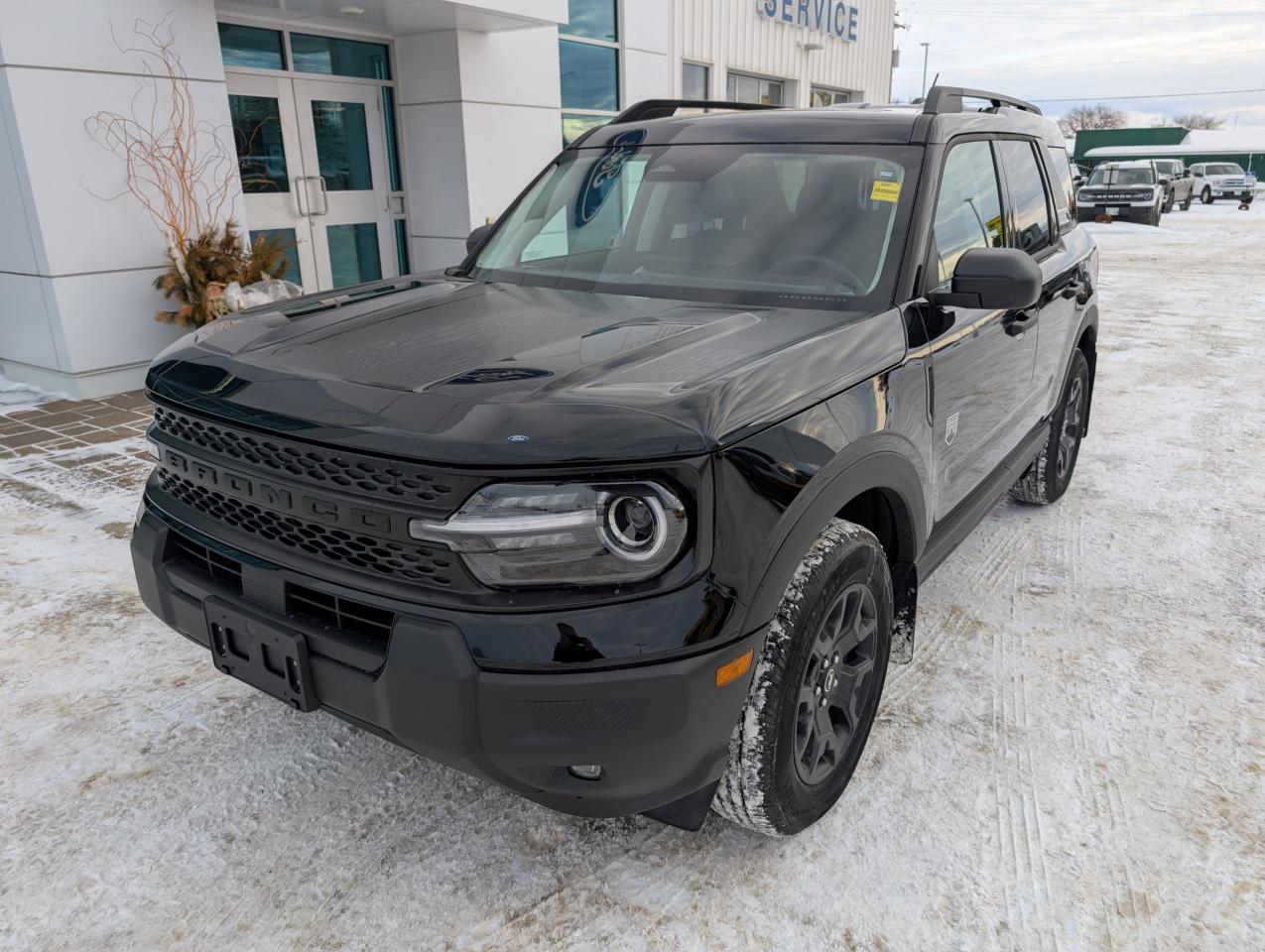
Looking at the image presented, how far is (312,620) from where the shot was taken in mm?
2094

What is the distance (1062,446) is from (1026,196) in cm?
142

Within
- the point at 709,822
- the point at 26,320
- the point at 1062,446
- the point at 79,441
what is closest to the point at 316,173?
the point at 26,320

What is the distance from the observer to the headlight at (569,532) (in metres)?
1.85

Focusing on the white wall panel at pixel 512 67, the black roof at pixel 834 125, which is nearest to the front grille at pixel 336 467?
the black roof at pixel 834 125

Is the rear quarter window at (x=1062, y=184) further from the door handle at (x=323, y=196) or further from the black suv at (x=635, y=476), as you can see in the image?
the door handle at (x=323, y=196)

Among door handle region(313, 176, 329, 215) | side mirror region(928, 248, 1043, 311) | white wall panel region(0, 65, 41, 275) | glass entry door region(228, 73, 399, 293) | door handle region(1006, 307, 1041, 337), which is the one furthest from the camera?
door handle region(313, 176, 329, 215)

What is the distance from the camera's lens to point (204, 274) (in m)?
7.04

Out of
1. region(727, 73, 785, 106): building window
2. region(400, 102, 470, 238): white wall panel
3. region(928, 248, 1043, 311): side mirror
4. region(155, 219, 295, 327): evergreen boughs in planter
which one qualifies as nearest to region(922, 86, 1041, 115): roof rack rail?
region(928, 248, 1043, 311): side mirror

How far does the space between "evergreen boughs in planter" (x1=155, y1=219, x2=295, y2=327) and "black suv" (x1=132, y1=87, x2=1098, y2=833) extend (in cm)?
446

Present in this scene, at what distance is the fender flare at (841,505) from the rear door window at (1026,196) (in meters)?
1.55

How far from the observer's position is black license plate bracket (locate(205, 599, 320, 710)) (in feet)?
6.78

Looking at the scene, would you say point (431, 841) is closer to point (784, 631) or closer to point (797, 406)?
point (784, 631)

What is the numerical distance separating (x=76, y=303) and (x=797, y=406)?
637 centimetres

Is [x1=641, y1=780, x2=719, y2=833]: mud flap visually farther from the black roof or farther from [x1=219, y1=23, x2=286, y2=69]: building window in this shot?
[x1=219, y1=23, x2=286, y2=69]: building window
